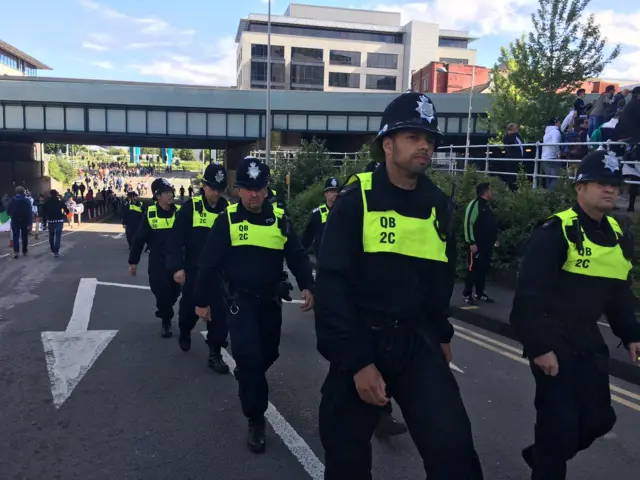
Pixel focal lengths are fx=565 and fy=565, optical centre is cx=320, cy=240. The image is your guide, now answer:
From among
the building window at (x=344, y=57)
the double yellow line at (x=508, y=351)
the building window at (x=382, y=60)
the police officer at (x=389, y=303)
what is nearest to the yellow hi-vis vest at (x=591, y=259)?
the police officer at (x=389, y=303)

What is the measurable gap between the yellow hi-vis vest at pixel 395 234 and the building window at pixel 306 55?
278 feet

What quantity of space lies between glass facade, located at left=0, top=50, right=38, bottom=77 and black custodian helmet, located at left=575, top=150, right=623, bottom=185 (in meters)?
102

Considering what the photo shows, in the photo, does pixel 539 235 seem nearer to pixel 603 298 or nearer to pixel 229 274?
pixel 603 298

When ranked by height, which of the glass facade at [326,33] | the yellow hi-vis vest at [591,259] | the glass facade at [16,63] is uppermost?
the glass facade at [326,33]

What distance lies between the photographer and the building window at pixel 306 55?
83.5m

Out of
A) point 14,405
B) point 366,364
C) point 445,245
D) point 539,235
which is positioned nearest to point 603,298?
point 539,235

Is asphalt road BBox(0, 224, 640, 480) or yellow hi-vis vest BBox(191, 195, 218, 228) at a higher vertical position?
yellow hi-vis vest BBox(191, 195, 218, 228)

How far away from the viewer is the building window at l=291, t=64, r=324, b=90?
275 feet

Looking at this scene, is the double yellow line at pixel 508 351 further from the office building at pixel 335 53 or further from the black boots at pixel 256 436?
the office building at pixel 335 53

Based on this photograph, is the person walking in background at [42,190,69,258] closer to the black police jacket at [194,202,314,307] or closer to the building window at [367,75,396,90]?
the black police jacket at [194,202,314,307]

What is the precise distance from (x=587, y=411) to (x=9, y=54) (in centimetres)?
10644

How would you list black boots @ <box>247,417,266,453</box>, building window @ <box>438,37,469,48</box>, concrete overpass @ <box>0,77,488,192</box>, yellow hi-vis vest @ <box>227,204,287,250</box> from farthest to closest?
building window @ <box>438,37,469,48</box>, concrete overpass @ <box>0,77,488,192</box>, yellow hi-vis vest @ <box>227,204,287,250</box>, black boots @ <box>247,417,266,453</box>

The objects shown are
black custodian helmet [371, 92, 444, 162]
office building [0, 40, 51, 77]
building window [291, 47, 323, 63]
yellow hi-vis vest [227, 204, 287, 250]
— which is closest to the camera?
black custodian helmet [371, 92, 444, 162]

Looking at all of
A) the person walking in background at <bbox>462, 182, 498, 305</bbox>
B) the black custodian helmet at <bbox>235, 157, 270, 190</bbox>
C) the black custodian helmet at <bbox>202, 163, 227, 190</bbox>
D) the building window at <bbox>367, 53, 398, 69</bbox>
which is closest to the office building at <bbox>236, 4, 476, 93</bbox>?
the building window at <bbox>367, 53, 398, 69</bbox>
